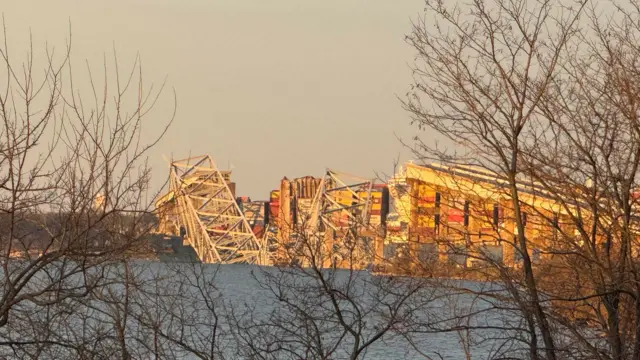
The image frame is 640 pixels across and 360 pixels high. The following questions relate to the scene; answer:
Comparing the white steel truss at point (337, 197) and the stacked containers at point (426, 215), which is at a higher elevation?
the white steel truss at point (337, 197)

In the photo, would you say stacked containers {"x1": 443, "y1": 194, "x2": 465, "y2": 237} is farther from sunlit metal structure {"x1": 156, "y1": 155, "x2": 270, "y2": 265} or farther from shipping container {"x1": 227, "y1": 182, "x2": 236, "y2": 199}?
shipping container {"x1": 227, "y1": 182, "x2": 236, "y2": 199}

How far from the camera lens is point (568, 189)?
8.20 metres

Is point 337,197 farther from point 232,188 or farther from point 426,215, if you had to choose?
point 426,215

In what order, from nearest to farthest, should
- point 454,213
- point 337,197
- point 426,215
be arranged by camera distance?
point 454,213 < point 426,215 < point 337,197

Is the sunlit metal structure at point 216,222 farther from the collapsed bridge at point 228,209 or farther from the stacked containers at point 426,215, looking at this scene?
the stacked containers at point 426,215

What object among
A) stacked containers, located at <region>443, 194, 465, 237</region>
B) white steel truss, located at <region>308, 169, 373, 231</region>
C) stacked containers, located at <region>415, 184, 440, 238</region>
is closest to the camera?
stacked containers, located at <region>443, 194, 465, 237</region>

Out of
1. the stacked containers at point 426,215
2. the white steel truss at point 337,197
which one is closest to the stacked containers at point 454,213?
the stacked containers at point 426,215

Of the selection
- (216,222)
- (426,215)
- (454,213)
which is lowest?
(454,213)

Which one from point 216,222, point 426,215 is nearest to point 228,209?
point 216,222

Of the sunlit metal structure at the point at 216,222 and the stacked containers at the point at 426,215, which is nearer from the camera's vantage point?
the stacked containers at the point at 426,215

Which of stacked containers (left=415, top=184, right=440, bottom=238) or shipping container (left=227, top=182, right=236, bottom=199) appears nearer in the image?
stacked containers (left=415, top=184, right=440, bottom=238)

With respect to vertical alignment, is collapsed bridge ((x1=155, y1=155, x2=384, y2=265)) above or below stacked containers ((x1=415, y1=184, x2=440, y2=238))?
above

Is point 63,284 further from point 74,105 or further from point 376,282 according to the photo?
point 376,282

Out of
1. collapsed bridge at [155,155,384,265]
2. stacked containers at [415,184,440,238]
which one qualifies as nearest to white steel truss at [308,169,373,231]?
collapsed bridge at [155,155,384,265]
